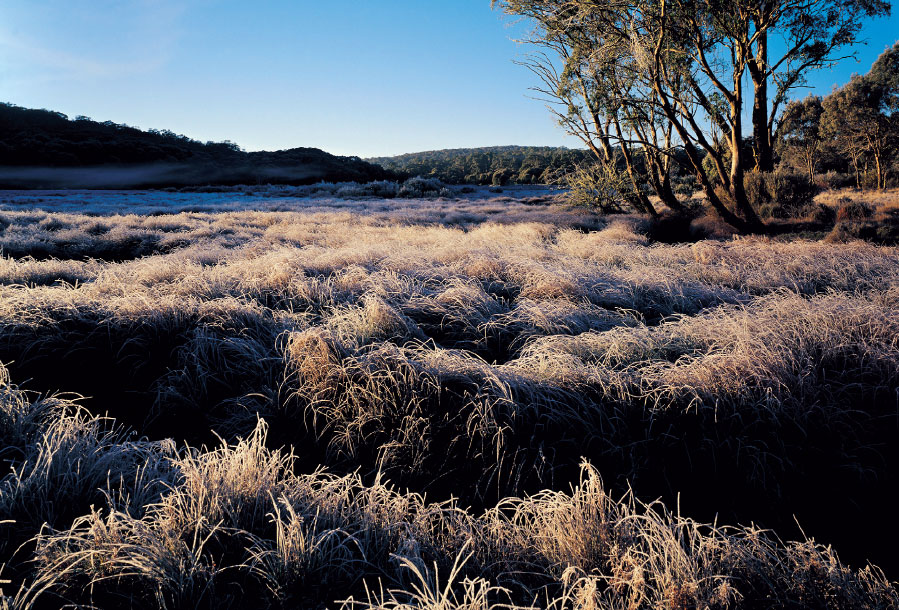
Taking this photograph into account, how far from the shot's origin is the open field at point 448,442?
5.28 feet

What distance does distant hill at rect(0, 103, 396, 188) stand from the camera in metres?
43.5

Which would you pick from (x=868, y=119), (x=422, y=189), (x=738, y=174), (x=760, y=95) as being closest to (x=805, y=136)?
(x=868, y=119)

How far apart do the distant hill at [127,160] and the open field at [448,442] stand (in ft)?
147

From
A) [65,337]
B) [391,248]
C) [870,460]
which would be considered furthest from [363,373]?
[391,248]

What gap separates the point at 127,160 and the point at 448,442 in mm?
→ 67386

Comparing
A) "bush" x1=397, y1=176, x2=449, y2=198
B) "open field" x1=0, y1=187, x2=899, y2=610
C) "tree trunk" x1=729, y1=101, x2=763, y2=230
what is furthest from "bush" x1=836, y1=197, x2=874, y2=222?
"bush" x1=397, y1=176, x2=449, y2=198


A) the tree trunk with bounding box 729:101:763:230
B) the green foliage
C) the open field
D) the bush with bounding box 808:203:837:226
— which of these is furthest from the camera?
the green foliage

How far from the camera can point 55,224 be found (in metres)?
12.0

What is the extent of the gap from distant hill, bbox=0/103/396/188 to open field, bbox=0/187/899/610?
4468 centimetres

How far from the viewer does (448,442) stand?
9.10 feet

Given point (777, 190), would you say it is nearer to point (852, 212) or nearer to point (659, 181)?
point (852, 212)

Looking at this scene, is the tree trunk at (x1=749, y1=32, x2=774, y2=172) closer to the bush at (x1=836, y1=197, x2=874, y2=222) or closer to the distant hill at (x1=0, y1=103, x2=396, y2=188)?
the bush at (x1=836, y1=197, x2=874, y2=222)

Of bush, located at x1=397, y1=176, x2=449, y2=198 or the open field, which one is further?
bush, located at x1=397, y1=176, x2=449, y2=198

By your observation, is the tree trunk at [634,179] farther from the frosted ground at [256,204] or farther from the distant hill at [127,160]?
the distant hill at [127,160]
